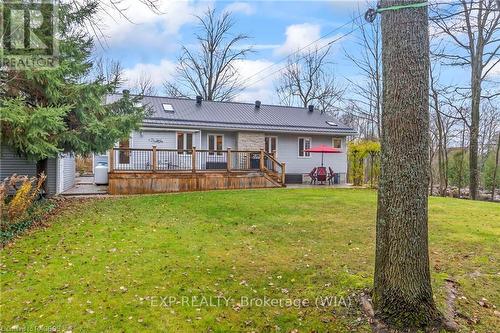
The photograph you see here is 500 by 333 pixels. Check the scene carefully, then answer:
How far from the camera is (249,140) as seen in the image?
17.9m

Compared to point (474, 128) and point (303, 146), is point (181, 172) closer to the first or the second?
point (303, 146)

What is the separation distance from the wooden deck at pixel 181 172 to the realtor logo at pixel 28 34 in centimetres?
422

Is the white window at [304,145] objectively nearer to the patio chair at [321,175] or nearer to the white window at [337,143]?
the white window at [337,143]

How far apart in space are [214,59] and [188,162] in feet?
50.4

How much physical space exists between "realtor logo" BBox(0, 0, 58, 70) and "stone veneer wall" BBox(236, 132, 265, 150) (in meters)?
10.3

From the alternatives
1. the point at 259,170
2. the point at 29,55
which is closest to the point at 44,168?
the point at 29,55

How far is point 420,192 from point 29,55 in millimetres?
8774

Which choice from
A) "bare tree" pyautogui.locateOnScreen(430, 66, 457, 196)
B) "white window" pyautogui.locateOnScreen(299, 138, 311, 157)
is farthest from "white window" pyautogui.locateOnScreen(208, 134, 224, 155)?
"bare tree" pyautogui.locateOnScreen(430, 66, 457, 196)

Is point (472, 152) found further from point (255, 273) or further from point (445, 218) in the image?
point (255, 273)

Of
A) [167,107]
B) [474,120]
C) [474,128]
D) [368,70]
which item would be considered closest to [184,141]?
[167,107]

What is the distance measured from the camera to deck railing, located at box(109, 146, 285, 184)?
13406 mm

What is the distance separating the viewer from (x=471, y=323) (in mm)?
3137

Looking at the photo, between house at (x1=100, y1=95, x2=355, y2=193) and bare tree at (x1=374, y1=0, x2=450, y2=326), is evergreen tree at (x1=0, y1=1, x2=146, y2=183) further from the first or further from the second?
bare tree at (x1=374, y1=0, x2=450, y2=326)

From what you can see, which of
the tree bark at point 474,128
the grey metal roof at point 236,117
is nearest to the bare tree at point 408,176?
the grey metal roof at point 236,117
